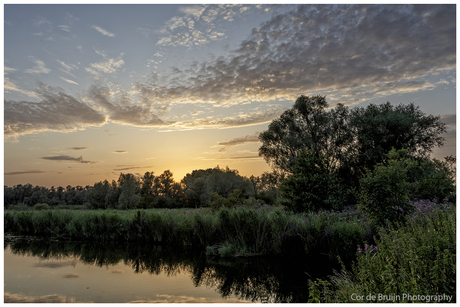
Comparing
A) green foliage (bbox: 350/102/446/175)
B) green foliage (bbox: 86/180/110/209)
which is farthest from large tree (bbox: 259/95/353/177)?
green foliage (bbox: 86/180/110/209)

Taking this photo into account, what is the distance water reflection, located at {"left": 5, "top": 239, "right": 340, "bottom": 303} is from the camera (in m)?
6.69

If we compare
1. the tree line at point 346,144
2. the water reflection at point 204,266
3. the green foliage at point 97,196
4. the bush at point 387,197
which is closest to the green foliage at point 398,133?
the tree line at point 346,144

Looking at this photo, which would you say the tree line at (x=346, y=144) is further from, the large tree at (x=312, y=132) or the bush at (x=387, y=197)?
the bush at (x=387, y=197)

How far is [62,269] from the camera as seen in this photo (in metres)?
9.08

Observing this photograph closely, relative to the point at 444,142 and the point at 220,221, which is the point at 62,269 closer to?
the point at 220,221

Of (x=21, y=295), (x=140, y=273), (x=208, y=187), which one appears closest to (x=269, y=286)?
(x=140, y=273)

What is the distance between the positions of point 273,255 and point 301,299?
427 centimetres

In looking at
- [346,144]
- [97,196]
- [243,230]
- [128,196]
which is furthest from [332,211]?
[97,196]

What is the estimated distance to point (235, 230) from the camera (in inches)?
455

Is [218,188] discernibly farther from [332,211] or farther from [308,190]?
[332,211]

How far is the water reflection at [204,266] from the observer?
6.69 meters

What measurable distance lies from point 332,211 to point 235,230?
554cm

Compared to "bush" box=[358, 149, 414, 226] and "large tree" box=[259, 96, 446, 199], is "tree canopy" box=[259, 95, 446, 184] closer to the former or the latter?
"large tree" box=[259, 96, 446, 199]

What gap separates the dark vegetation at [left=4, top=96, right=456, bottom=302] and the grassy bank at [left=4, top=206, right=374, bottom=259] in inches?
1.7
